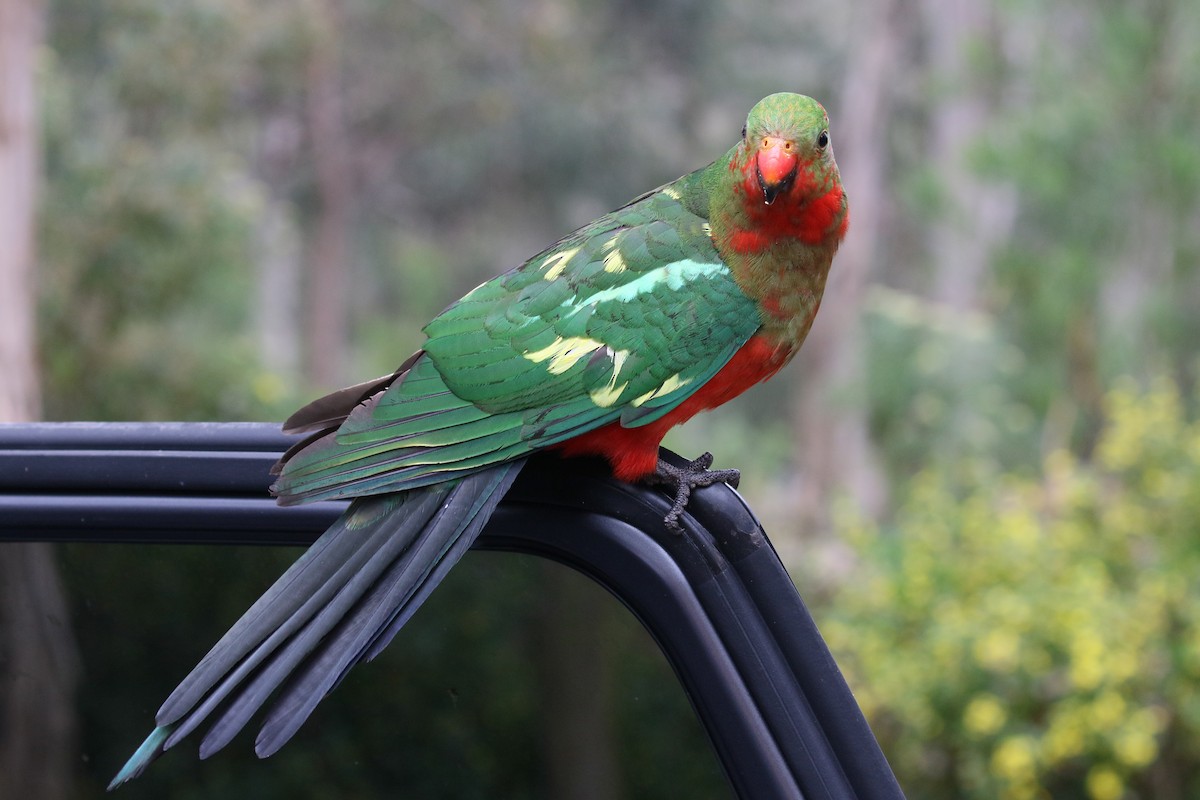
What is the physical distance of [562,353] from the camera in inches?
77.2

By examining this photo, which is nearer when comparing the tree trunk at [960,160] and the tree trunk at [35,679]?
the tree trunk at [35,679]

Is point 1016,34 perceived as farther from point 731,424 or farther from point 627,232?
point 627,232

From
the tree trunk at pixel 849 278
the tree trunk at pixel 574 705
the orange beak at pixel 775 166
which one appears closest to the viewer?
the tree trunk at pixel 574 705

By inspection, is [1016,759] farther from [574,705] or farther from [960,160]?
[960,160]

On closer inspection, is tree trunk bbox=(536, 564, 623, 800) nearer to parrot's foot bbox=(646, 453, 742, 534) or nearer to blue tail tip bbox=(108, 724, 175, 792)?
parrot's foot bbox=(646, 453, 742, 534)

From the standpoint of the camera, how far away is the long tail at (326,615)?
1299mm

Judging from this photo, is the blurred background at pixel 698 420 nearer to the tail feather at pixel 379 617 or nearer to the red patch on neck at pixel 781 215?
the tail feather at pixel 379 617

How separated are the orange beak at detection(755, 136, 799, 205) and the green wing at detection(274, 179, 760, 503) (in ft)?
0.52

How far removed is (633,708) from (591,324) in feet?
2.25

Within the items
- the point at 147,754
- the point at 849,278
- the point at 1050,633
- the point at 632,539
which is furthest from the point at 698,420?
the point at 147,754

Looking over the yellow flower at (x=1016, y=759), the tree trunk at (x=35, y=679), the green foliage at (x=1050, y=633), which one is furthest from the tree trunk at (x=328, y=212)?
the tree trunk at (x=35, y=679)

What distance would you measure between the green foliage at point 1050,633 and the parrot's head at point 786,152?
3275 mm

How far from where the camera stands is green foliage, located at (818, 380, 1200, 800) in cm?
488

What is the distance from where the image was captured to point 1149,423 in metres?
5.78
